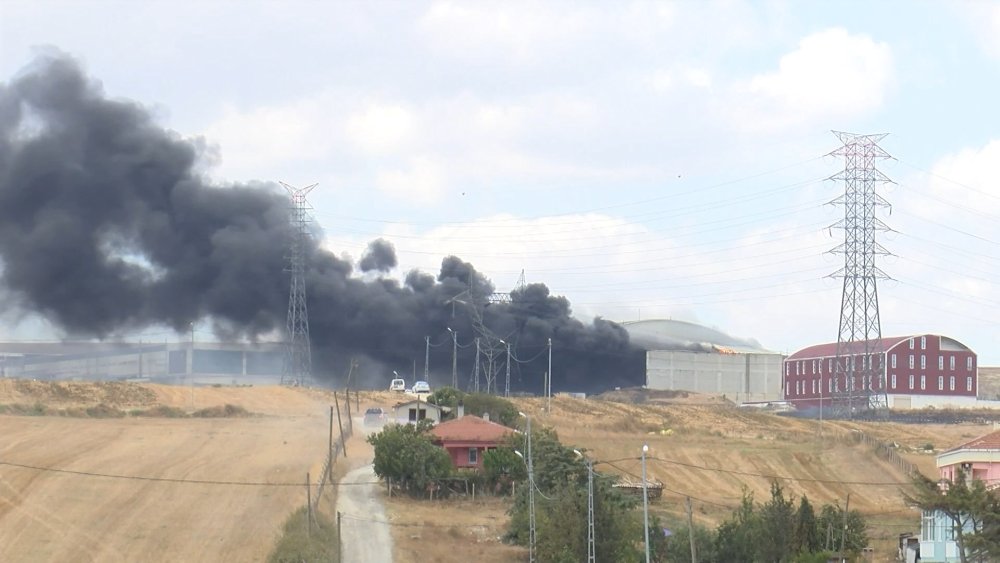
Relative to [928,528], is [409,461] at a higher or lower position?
higher

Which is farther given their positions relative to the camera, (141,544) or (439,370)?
(439,370)

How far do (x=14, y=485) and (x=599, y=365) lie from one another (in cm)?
7871

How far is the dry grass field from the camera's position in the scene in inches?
1810

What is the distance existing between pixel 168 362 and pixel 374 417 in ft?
135

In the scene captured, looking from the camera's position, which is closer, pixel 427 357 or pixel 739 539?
pixel 739 539

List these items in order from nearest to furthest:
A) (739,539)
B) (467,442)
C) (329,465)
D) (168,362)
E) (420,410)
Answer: (739,539) → (329,465) → (467,442) → (420,410) → (168,362)

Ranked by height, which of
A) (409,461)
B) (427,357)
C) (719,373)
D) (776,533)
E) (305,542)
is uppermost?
(427,357)

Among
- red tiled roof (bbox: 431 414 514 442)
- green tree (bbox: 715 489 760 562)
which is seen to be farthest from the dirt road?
green tree (bbox: 715 489 760 562)

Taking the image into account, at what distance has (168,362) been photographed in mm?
Result: 114438

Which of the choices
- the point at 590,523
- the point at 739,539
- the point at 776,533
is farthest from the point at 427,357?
the point at 590,523

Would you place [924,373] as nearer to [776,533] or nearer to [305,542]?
[776,533]

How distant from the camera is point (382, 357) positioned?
117 metres

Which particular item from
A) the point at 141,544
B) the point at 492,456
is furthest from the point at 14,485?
the point at 492,456

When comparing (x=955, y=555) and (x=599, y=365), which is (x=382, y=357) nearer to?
(x=599, y=365)
